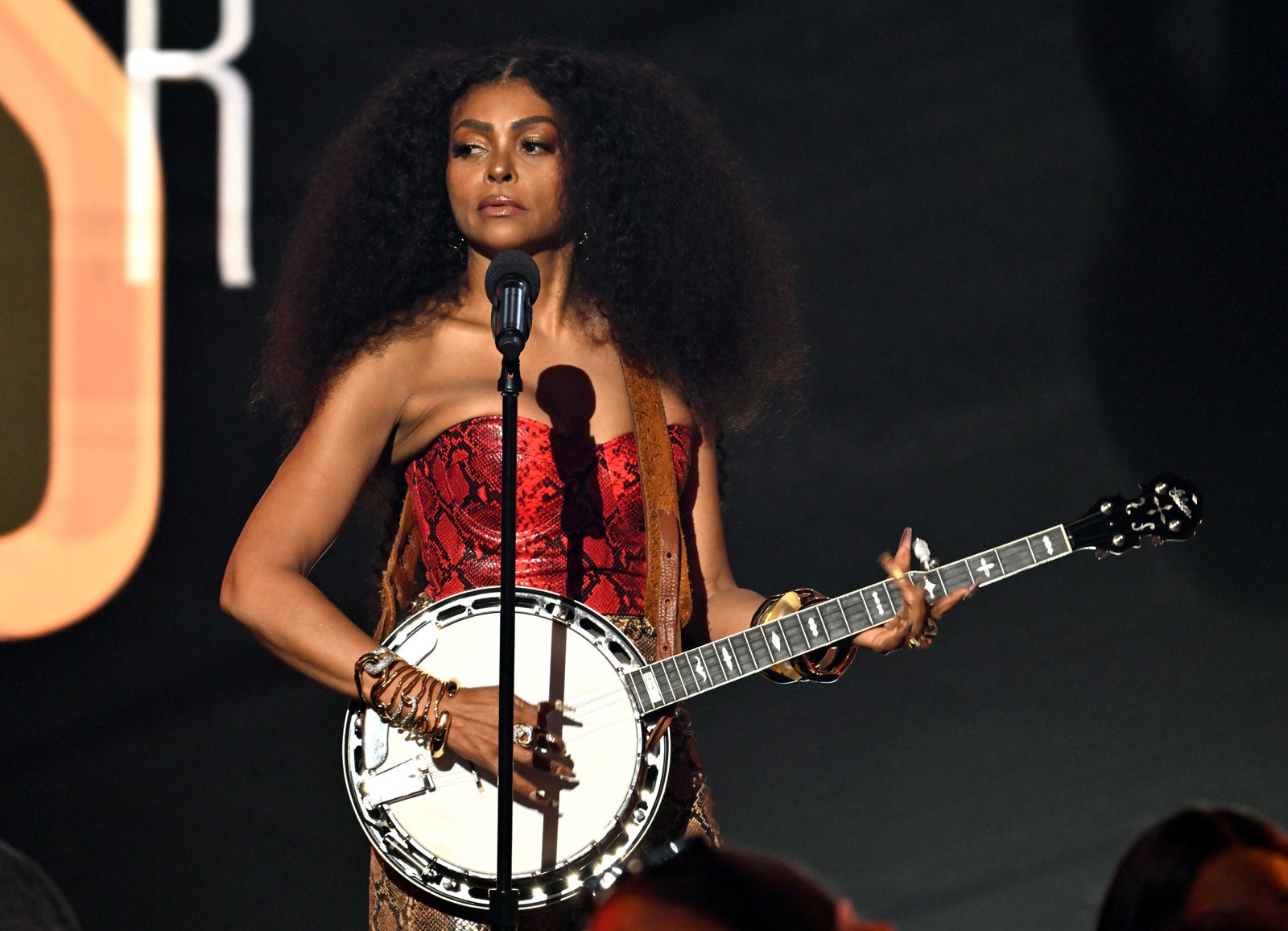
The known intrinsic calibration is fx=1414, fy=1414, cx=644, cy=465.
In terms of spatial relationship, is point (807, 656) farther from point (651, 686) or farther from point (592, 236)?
point (592, 236)

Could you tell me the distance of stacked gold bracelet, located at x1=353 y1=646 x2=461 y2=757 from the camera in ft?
7.82

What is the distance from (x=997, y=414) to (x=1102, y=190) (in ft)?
2.65

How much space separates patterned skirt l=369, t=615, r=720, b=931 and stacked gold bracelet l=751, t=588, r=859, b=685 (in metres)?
0.21

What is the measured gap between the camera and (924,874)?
4.45 metres

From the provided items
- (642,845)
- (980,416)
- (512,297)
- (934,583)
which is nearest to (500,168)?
(512,297)

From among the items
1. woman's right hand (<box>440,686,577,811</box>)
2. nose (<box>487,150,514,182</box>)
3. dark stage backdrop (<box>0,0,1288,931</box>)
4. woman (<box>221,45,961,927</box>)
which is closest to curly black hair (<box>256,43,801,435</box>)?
woman (<box>221,45,961,927</box>)

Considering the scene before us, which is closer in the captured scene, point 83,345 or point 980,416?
point 83,345

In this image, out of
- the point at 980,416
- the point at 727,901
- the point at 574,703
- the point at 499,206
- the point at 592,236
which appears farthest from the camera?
the point at 980,416

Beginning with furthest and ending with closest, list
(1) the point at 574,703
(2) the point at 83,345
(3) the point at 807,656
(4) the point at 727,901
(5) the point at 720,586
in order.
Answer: (2) the point at 83,345 → (5) the point at 720,586 → (3) the point at 807,656 → (1) the point at 574,703 → (4) the point at 727,901

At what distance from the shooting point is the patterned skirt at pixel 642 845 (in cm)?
243

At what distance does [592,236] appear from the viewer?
10.1 ft

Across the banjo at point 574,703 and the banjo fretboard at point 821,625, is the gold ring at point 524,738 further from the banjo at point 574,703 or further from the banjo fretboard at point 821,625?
the banjo fretboard at point 821,625

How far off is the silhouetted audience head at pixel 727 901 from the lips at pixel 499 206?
184 cm

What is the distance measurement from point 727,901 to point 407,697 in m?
1.37
